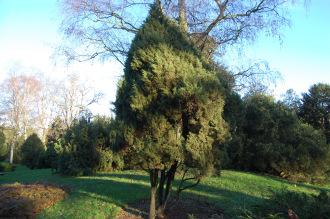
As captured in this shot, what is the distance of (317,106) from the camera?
37.4 metres

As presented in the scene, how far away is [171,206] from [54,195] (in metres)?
3.75

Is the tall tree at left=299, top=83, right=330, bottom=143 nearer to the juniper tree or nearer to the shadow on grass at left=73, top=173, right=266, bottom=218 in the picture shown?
the shadow on grass at left=73, top=173, right=266, bottom=218

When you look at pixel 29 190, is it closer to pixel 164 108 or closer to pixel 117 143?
pixel 117 143

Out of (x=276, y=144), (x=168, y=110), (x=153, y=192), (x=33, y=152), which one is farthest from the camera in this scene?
(x=33, y=152)

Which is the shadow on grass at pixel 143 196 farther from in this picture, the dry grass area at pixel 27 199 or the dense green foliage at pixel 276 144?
the dense green foliage at pixel 276 144

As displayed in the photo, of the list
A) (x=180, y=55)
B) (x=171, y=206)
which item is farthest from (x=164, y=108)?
(x=171, y=206)

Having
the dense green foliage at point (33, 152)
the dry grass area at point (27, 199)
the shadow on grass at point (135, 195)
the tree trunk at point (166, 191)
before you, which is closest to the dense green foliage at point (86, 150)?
the shadow on grass at point (135, 195)

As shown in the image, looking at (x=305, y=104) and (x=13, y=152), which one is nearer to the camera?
(x=305, y=104)

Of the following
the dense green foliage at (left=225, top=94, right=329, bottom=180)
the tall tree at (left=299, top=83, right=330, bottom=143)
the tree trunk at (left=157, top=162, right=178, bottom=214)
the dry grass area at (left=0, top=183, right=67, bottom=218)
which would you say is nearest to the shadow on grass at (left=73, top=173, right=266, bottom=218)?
the tree trunk at (left=157, top=162, right=178, bottom=214)

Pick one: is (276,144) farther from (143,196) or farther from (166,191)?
(166,191)

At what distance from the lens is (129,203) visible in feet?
36.8

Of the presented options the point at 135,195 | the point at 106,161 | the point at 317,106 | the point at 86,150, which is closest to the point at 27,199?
the point at 135,195

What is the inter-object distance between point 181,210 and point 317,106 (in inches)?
1182

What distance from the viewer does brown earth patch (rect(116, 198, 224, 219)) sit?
9.87m
